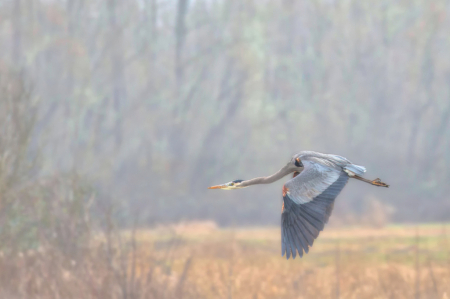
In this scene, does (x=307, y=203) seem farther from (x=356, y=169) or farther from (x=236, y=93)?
(x=236, y=93)

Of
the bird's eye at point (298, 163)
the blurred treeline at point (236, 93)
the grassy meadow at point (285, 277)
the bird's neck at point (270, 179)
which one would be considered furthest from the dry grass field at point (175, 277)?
the blurred treeline at point (236, 93)

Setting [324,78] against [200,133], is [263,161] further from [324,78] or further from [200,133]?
[324,78]

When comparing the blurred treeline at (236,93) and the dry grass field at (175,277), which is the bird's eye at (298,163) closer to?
the dry grass field at (175,277)

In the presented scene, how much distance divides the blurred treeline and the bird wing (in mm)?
25631

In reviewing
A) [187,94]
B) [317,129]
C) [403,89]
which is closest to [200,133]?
[187,94]

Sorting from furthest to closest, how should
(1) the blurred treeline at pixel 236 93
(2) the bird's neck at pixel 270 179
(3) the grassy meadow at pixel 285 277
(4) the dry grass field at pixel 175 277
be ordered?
(1) the blurred treeline at pixel 236 93, (3) the grassy meadow at pixel 285 277, (4) the dry grass field at pixel 175 277, (2) the bird's neck at pixel 270 179

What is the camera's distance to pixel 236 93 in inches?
1494

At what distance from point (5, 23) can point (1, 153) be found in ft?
98.6

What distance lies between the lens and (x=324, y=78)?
41.3m

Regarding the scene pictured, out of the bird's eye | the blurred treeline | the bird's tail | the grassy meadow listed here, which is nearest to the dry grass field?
the grassy meadow

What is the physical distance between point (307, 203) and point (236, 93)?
3363 centimetres

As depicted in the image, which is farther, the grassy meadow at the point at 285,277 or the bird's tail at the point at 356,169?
the grassy meadow at the point at 285,277

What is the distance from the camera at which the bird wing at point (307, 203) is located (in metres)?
4.44

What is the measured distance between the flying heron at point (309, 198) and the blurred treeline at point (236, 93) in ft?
84.1
